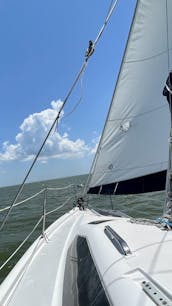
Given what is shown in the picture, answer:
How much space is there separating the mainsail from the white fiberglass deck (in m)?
1.97

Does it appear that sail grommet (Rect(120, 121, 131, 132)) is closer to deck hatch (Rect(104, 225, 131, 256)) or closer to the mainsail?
the mainsail

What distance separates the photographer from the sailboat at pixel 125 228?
1863 mm

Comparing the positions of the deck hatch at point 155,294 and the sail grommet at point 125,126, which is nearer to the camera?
the deck hatch at point 155,294

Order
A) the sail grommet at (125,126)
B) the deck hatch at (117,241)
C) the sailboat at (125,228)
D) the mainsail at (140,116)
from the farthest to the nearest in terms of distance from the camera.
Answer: the sail grommet at (125,126)
the mainsail at (140,116)
the deck hatch at (117,241)
the sailboat at (125,228)

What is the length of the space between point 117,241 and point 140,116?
3.10 metres

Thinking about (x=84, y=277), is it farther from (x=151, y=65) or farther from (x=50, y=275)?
(x=151, y=65)

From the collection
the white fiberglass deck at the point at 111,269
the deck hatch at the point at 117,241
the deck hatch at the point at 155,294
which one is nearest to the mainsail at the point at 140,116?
the white fiberglass deck at the point at 111,269

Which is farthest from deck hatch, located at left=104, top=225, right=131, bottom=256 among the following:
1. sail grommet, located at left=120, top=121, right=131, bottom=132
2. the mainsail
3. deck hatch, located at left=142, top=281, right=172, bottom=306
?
sail grommet, located at left=120, top=121, right=131, bottom=132

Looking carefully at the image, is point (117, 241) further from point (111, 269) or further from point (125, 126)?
point (125, 126)

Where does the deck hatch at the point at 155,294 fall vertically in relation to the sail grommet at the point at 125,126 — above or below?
below

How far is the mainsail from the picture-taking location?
4.97 meters

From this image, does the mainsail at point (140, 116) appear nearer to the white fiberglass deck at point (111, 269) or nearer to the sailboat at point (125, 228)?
the sailboat at point (125, 228)

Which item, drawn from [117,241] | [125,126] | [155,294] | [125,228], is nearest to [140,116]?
[125,126]

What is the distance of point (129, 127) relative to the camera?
203 inches
